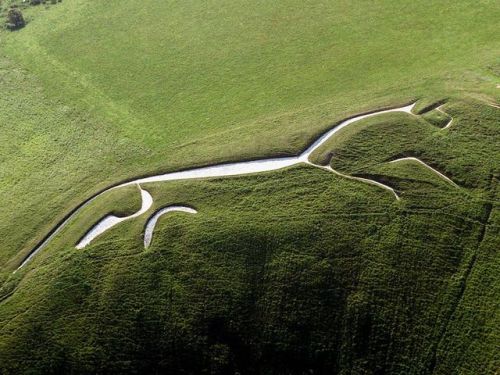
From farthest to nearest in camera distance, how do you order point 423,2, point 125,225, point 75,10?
point 75,10 < point 423,2 < point 125,225

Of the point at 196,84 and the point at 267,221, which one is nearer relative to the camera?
the point at 267,221

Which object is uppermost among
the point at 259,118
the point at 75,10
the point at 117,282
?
the point at 75,10

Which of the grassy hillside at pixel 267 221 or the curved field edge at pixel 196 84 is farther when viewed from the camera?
the curved field edge at pixel 196 84

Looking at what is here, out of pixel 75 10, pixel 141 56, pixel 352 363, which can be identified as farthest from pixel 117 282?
pixel 75 10

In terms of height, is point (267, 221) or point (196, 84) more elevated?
point (196, 84)

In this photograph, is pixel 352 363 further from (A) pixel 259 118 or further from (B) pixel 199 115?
(B) pixel 199 115

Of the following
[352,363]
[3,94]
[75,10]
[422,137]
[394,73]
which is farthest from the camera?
[75,10]

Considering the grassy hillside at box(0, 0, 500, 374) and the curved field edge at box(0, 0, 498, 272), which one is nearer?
the grassy hillside at box(0, 0, 500, 374)

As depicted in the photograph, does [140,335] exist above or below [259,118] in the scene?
below
